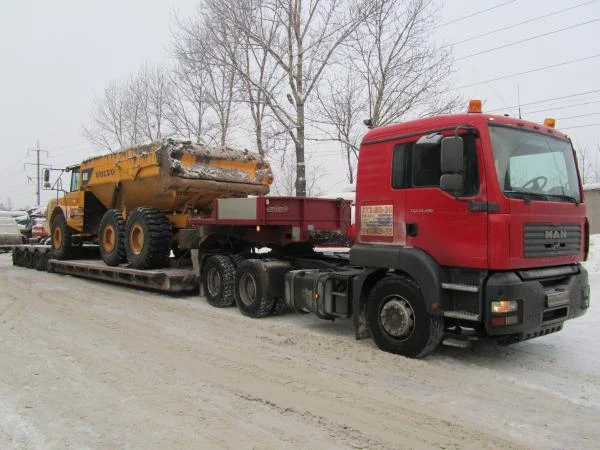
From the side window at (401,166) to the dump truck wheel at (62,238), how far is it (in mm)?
11385

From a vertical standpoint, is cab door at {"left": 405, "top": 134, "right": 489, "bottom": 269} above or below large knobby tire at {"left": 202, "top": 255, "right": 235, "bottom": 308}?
above

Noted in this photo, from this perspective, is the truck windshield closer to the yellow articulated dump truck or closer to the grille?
the grille

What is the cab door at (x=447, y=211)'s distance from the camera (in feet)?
18.2

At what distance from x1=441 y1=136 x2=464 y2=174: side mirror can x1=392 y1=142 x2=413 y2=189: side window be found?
0.77 meters

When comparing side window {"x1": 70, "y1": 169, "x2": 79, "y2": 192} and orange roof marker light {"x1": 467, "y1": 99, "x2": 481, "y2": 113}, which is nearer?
orange roof marker light {"x1": 467, "y1": 99, "x2": 481, "y2": 113}

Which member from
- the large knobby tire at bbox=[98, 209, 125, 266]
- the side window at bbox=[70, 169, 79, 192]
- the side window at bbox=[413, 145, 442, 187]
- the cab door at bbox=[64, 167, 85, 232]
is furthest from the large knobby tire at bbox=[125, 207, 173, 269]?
the side window at bbox=[413, 145, 442, 187]

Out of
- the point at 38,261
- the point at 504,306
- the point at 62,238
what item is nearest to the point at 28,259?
the point at 38,261

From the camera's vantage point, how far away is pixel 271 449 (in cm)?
386

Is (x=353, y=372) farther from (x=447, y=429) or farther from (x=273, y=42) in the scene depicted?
(x=273, y=42)

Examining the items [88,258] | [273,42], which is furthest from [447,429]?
[273,42]

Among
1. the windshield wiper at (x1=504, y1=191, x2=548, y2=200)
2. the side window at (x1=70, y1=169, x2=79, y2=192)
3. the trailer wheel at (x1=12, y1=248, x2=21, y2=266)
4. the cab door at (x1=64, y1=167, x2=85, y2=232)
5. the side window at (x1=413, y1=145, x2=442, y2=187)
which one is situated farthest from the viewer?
the trailer wheel at (x1=12, y1=248, x2=21, y2=266)

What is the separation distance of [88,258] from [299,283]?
9.67 m

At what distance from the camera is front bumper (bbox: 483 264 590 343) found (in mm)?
5426

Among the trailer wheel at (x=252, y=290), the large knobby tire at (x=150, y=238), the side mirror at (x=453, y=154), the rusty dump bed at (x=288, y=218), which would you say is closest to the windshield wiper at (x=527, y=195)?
the side mirror at (x=453, y=154)
